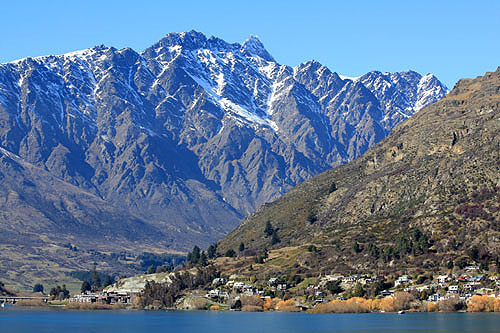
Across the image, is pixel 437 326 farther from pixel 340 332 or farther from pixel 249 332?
pixel 249 332

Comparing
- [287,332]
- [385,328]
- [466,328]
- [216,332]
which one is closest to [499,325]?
[466,328]

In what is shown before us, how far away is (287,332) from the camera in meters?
196

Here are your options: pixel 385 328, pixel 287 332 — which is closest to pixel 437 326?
pixel 385 328

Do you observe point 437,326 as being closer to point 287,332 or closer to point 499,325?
point 499,325

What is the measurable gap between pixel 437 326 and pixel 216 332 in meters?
50.7

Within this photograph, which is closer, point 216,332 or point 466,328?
point 466,328

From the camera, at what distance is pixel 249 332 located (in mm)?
197500

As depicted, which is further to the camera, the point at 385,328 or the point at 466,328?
the point at 385,328

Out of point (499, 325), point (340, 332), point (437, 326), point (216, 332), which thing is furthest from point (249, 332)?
point (499, 325)

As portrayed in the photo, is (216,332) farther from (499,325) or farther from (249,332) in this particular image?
(499,325)

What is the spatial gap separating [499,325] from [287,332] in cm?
4669

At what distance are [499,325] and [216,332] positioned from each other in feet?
208

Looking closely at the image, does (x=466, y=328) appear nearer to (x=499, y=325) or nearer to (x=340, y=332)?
(x=499, y=325)

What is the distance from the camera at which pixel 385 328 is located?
19975 cm
